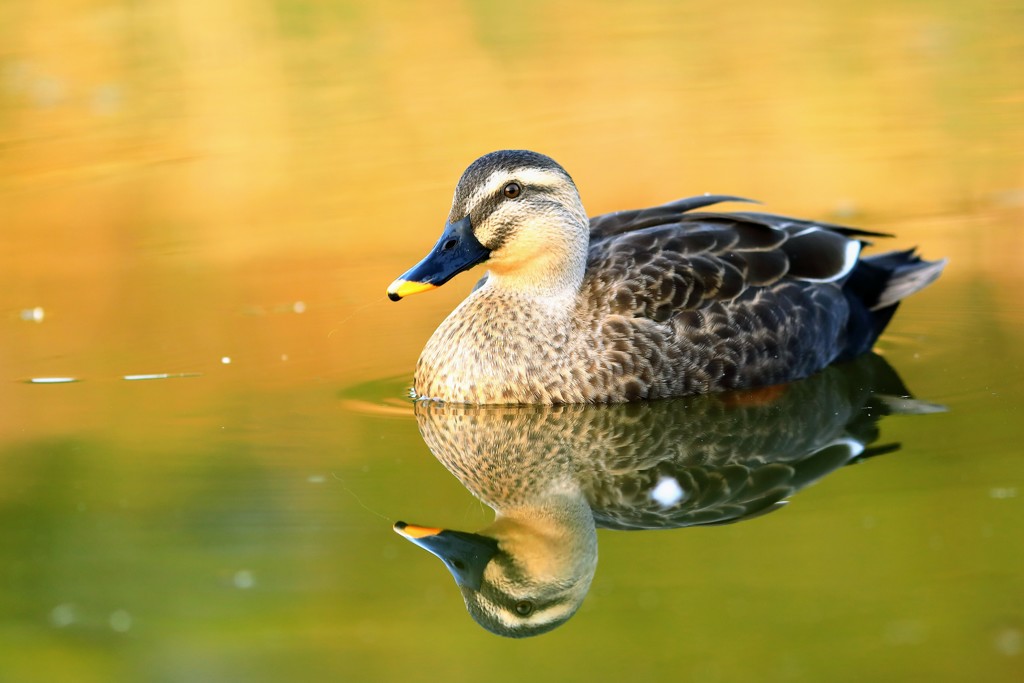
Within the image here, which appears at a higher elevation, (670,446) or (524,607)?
(524,607)

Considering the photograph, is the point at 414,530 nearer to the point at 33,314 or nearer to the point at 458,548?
the point at 458,548

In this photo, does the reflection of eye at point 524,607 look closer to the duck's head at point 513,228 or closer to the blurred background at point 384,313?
the blurred background at point 384,313

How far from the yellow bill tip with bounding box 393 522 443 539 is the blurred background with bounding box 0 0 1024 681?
92 mm

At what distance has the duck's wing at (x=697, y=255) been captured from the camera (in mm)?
8875

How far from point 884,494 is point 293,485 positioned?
276 cm

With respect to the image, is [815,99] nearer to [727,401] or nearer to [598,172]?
[598,172]

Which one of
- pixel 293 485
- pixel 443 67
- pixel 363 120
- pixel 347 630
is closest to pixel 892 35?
pixel 443 67

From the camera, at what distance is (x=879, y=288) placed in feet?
Answer: 32.4

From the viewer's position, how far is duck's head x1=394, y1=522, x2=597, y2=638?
19.4ft

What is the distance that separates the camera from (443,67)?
1836 cm

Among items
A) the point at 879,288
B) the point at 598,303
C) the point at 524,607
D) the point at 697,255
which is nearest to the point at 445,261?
the point at 598,303

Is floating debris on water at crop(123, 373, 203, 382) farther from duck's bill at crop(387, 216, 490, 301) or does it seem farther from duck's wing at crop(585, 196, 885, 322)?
duck's wing at crop(585, 196, 885, 322)

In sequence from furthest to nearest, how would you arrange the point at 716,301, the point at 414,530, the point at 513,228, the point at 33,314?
the point at 33,314 → the point at 716,301 → the point at 513,228 → the point at 414,530

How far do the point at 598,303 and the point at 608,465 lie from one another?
149cm
